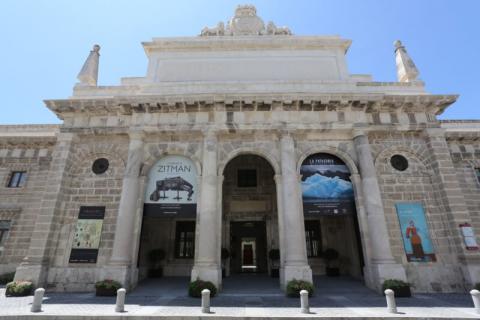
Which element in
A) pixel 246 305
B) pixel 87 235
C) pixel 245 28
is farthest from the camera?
pixel 245 28

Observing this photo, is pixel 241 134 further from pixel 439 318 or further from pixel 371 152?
pixel 439 318

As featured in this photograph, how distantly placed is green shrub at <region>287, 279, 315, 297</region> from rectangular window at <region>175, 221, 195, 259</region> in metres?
8.85

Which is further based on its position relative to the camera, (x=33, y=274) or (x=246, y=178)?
(x=246, y=178)

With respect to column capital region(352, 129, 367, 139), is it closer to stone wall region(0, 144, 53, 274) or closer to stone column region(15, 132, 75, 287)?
stone column region(15, 132, 75, 287)

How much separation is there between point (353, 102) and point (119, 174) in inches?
514

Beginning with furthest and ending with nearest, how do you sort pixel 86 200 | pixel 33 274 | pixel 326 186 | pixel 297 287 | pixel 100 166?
pixel 100 166 → pixel 86 200 → pixel 326 186 → pixel 33 274 → pixel 297 287

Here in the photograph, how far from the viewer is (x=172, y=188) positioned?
42.5 ft

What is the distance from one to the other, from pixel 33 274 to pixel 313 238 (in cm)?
1559

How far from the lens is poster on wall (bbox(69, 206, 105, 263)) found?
39.5 feet

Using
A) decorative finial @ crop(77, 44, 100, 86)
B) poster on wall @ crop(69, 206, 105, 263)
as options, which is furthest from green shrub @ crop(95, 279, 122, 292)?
decorative finial @ crop(77, 44, 100, 86)

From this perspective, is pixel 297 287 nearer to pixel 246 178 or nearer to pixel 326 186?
pixel 326 186

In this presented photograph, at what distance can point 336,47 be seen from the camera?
16234 millimetres

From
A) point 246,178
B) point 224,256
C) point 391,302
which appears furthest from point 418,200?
point 224,256

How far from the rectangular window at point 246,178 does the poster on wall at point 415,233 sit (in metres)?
9.02
